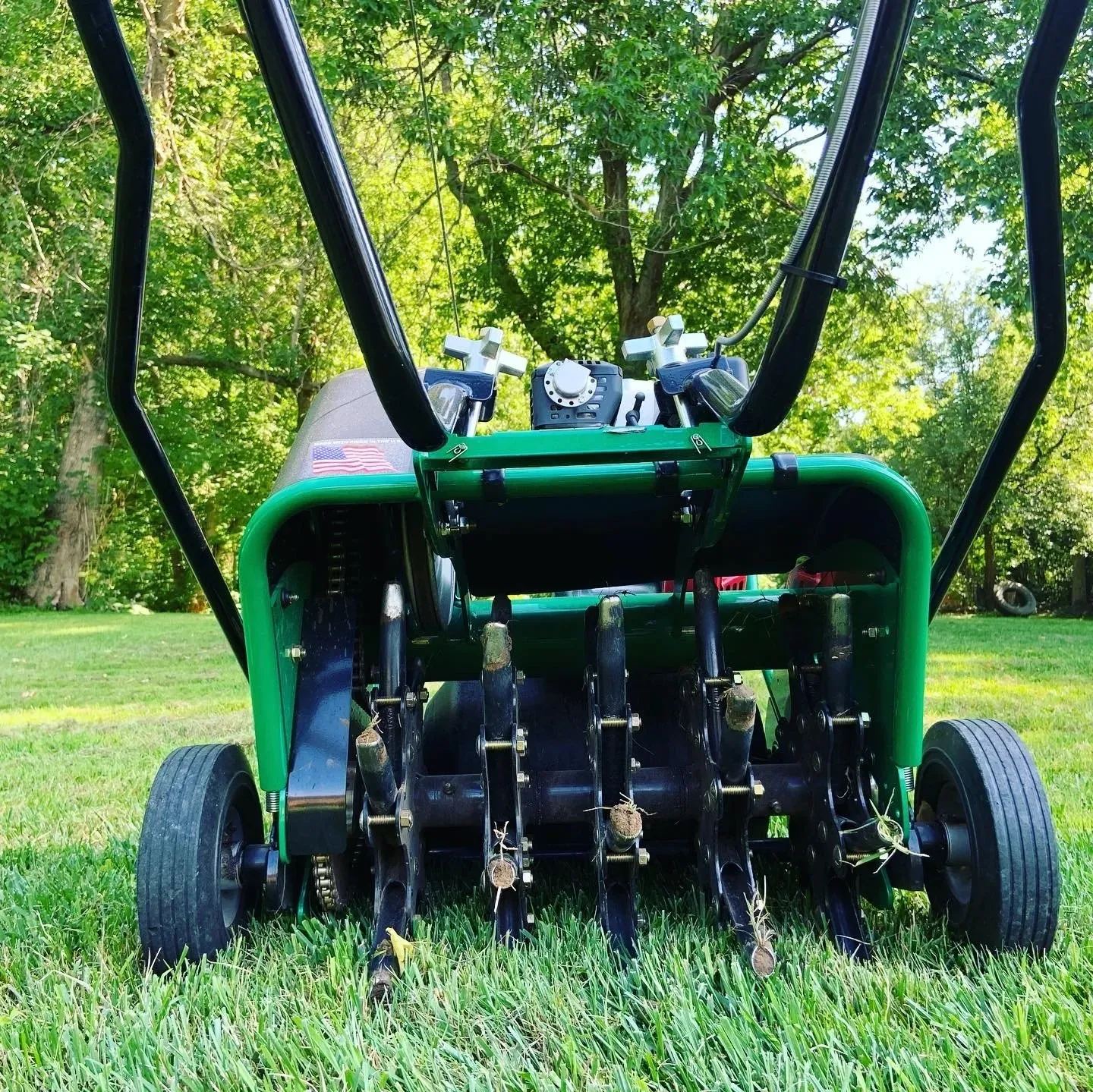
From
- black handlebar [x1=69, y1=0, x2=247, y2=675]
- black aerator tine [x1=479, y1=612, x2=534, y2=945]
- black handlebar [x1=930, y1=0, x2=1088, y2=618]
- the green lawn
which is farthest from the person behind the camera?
black aerator tine [x1=479, y1=612, x2=534, y2=945]

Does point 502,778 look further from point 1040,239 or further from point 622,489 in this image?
point 1040,239

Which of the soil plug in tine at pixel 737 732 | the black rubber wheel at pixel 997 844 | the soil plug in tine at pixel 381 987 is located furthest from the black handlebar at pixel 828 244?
the soil plug in tine at pixel 381 987

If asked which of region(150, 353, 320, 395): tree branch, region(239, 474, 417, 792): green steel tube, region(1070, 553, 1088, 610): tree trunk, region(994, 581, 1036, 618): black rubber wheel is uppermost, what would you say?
region(150, 353, 320, 395): tree branch

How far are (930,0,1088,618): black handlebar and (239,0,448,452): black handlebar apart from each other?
873 millimetres

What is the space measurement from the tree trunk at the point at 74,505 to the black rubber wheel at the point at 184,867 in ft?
63.5

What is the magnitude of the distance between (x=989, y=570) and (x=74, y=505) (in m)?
19.8

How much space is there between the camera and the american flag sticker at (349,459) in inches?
82.4

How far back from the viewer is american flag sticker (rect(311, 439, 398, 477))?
6.86ft

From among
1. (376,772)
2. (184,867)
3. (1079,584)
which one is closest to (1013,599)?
(1079,584)

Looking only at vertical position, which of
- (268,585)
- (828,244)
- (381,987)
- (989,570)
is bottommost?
(989,570)

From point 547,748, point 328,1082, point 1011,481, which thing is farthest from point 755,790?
point 1011,481

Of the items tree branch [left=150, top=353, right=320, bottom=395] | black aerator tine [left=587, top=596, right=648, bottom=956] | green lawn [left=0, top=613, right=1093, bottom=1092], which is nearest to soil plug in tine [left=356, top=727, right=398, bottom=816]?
green lawn [left=0, top=613, right=1093, bottom=1092]

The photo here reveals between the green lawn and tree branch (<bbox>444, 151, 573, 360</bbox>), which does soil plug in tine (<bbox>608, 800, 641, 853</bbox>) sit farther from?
tree branch (<bbox>444, 151, 573, 360</bbox>)

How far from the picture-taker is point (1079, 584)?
24031 millimetres
